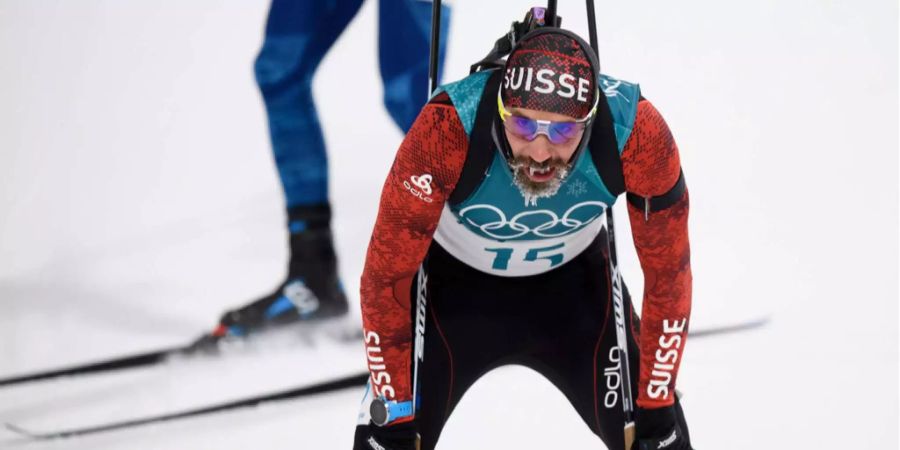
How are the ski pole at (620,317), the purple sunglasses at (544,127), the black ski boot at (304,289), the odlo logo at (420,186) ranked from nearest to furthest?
the purple sunglasses at (544,127) < the odlo logo at (420,186) < the ski pole at (620,317) < the black ski boot at (304,289)

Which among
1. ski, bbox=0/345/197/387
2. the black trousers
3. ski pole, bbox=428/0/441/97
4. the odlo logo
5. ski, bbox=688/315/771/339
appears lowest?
ski, bbox=0/345/197/387

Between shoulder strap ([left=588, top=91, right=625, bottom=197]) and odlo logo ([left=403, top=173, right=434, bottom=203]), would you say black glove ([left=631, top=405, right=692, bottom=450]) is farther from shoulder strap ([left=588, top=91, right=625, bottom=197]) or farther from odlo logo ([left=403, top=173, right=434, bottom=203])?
odlo logo ([left=403, top=173, right=434, bottom=203])

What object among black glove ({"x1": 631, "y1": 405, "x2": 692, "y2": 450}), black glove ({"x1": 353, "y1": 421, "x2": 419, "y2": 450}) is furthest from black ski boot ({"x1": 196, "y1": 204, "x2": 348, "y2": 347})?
black glove ({"x1": 631, "y1": 405, "x2": 692, "y2": 450})

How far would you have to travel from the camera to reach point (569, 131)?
178cm

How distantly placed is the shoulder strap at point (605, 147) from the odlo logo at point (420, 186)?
0.35 m

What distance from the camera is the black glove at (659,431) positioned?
2.10 metres

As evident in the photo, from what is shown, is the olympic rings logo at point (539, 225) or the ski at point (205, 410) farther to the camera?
the ski at point (205, 410)

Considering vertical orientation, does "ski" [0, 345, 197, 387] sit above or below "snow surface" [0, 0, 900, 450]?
below

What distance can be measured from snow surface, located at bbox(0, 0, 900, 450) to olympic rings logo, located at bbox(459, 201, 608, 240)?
3.46 feet

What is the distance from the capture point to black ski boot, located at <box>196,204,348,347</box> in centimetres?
343

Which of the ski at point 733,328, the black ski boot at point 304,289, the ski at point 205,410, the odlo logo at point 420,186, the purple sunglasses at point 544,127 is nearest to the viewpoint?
the purple sunglasses at point 544,127

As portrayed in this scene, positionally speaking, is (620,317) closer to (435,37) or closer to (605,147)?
(605,147)

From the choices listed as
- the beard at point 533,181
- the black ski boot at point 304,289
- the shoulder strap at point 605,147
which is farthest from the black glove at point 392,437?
the black ski boot at point 304,289

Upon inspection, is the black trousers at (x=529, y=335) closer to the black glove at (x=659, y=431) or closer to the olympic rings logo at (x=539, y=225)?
the black glove at (x=659, y=431)
